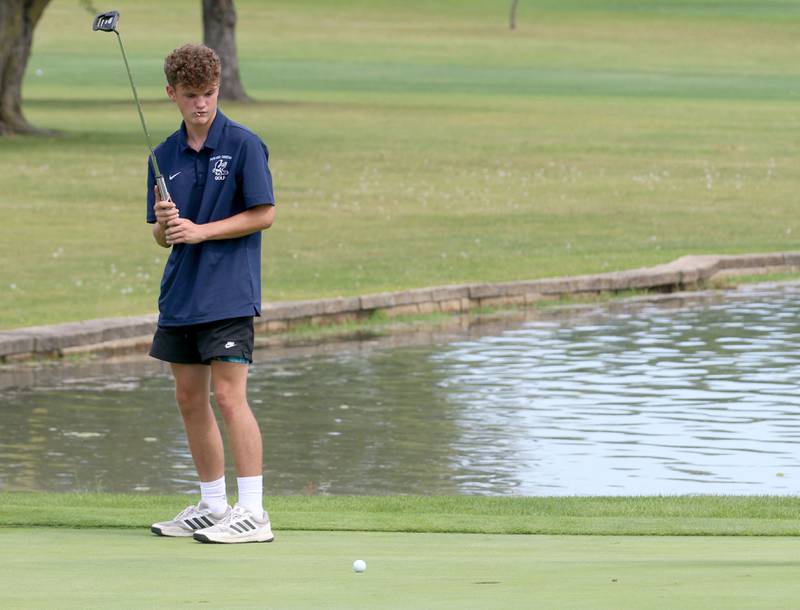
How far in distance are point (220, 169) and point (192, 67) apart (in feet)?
1.34

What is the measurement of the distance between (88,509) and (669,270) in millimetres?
11768

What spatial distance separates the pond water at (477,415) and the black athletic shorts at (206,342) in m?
2.79

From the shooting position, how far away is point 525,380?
14.0 meters

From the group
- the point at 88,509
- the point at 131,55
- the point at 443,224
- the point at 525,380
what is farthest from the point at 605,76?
the point at 88,509

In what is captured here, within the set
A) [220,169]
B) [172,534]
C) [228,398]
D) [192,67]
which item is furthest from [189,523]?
[192,67]

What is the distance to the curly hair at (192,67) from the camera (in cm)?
728

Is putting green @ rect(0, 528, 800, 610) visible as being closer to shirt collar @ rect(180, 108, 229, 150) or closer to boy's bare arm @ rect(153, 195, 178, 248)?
boy's bare arm @ rect(153, 195, 178, 248)

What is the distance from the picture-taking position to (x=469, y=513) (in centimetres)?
838

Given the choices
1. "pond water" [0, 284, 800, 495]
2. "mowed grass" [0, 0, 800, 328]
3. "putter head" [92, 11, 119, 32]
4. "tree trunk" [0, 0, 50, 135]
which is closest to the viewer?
"putter head" [92, 11, 119, 32]

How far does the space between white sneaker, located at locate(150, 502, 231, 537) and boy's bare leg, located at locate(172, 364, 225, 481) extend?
25 centimetres

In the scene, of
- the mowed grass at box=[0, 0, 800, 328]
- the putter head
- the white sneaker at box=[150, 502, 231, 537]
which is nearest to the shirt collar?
the putter head

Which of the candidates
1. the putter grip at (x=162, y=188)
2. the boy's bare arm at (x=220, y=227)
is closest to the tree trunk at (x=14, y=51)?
the putter grip at (x=162, y=188)

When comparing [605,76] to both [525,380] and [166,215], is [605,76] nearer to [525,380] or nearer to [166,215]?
[525,380]

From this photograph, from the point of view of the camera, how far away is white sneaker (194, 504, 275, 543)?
23.3 feet
